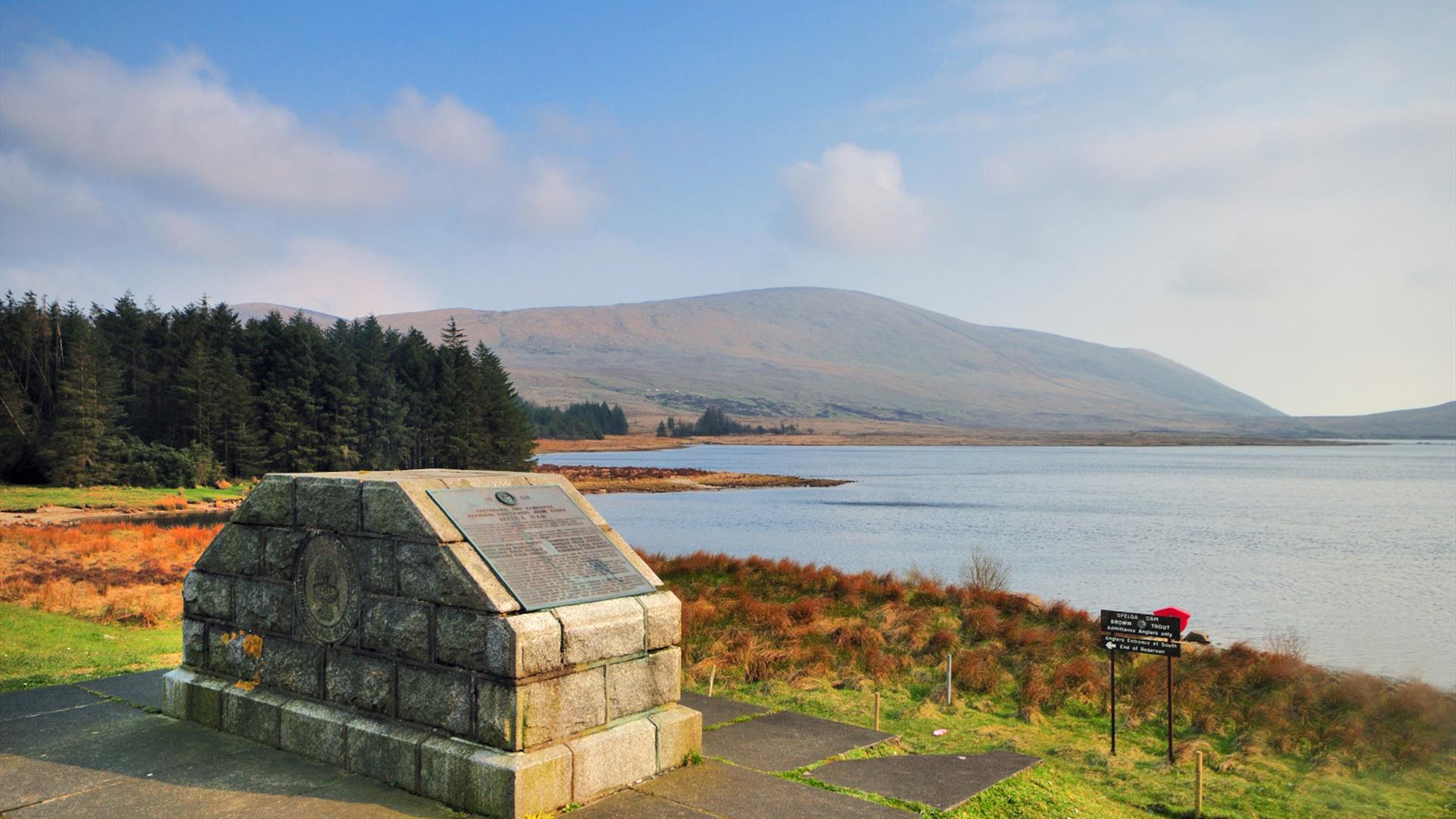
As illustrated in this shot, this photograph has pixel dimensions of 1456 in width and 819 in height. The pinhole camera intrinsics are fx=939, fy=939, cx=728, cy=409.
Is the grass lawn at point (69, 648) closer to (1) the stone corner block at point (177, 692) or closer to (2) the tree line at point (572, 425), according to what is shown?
(1) the stone corner block at point (177, 692)

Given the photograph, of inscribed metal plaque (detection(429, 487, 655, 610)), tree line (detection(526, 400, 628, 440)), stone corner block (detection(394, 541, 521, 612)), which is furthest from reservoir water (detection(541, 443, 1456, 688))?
tree line (detection(526, 400, 628, 440))

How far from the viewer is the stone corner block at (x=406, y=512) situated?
6.24 m

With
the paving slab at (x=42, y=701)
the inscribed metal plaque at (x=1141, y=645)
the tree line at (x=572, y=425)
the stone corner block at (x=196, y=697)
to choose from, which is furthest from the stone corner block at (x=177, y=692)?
the tree line at (x=572, y=425)

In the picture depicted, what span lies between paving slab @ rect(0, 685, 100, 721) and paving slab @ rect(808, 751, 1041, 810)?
21.2ft

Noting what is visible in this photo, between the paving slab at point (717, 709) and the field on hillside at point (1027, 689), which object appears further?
the field on hillside at point (1027, 689)

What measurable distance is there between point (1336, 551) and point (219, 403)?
199 ft

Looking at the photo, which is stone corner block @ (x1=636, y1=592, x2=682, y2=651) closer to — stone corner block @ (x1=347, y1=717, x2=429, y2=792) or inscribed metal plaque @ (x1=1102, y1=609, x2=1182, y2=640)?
stone corner block @ (x1=347, y1=717, x2=429, y2=792)

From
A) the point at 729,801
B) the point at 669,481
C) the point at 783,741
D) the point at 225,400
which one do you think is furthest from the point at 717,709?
the point at 669,481

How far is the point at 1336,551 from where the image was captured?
37.0m

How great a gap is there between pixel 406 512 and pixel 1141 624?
8.41m

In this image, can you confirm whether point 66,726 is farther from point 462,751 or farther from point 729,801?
point 729,801

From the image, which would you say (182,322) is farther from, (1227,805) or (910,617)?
(1227,805)

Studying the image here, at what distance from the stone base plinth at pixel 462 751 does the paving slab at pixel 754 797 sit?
208 millimetres

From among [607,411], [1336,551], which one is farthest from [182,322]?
[607,411]
